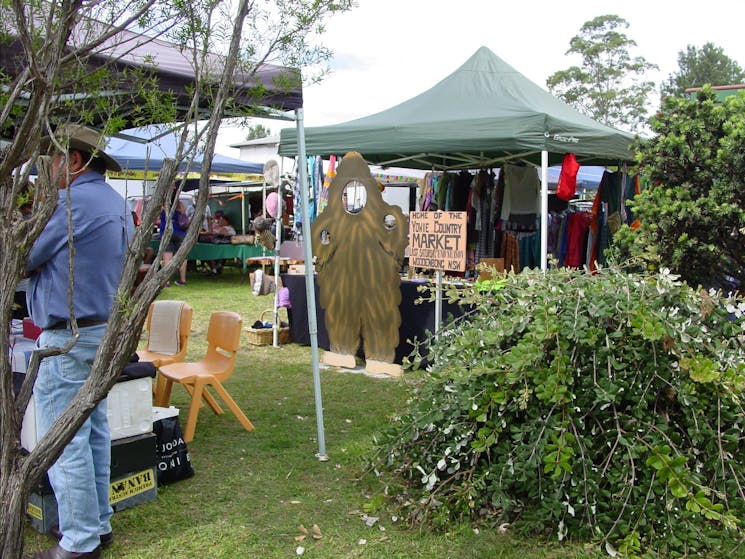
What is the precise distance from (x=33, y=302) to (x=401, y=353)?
13.5 feet

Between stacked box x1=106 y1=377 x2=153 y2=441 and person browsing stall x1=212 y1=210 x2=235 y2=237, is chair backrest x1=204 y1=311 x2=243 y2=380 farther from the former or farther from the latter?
person browsing stall x1=212 y1=210 x2=235 y2=237

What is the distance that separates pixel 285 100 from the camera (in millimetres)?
4047

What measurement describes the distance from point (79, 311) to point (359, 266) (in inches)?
146

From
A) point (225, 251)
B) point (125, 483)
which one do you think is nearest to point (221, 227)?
point (225, 251)

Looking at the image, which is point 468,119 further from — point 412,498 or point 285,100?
point 412,498

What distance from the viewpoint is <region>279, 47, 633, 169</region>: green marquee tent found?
240 inches

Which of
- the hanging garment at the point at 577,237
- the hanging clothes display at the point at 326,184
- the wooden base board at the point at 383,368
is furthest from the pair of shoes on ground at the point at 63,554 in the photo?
the hanging garment at the point at 577,237

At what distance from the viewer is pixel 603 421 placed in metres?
3.28

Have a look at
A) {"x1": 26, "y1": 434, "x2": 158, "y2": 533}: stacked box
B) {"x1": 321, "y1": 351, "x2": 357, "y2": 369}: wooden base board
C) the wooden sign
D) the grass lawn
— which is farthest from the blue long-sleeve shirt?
{"x1": 321, "y1": 351, "x2": 357, "y2": 369}: wooden base board

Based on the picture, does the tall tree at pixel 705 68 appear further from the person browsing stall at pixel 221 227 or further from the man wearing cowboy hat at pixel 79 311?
the man wearing cowboy hat at pixel 79 311

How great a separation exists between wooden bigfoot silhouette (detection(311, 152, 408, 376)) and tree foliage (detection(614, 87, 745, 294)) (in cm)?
200

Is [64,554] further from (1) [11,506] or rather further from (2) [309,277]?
(2) [309,277]

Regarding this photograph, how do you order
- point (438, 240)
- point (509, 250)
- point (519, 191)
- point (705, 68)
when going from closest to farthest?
point (438, 240)
point (519, 191)
point (509, 250)
point (705, 68)

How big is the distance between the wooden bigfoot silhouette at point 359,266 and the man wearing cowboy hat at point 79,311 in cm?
338
